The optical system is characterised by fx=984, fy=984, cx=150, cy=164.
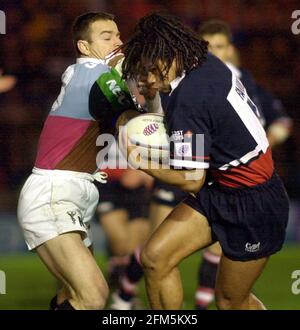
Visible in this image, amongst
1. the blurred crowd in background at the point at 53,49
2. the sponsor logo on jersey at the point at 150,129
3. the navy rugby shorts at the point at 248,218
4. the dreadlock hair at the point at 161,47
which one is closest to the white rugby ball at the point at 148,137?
the sponsor logo on jersey at the point at 150,129

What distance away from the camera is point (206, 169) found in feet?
15.4

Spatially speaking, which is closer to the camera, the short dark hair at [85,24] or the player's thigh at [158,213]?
the short dark hair at [85,24]

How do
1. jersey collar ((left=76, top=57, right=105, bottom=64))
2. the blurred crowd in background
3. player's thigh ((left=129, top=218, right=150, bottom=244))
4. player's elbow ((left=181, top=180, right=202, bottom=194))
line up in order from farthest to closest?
the blurred crowd in background → player's thigh ((left=129, top=218, right=150, bottom=244)) → jersey collar ((left=76, top=57, right=105, bottom=64)) → player's elbow ((left=181, top=180, right=202, bottom=194))

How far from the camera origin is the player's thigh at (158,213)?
617 centimetres

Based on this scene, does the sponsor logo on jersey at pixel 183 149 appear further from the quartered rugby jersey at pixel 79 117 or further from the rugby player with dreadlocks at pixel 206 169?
the quartered rugby jersey at pixel 79 117

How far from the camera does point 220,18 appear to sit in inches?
301

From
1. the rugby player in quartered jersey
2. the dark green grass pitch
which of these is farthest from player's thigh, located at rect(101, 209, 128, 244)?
the rugby player in quartered jersey

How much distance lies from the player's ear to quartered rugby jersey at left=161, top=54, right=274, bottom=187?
1.98ft

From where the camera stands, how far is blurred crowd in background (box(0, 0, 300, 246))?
7500 millimetres

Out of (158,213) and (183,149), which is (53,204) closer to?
(183,149)

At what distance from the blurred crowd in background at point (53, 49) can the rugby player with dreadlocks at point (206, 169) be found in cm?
289

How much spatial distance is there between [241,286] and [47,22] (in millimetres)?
3610

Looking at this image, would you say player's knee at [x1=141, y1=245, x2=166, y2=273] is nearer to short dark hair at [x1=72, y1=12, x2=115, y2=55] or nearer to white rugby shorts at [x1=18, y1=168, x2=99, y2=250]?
white rugby shorts at [x1=18, y1=168, x2=99, y2=250]
